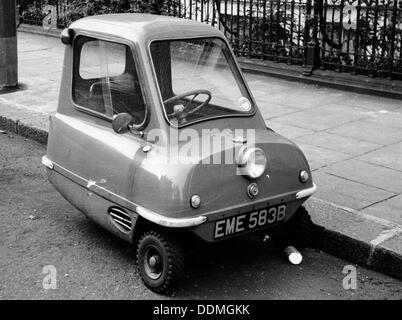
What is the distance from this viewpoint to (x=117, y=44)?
486 cm

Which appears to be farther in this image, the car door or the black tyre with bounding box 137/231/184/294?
the car door

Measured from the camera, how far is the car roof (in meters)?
4.73

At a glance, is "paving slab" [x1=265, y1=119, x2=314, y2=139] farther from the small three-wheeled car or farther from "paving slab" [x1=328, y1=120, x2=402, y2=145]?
the small three-wheeled car

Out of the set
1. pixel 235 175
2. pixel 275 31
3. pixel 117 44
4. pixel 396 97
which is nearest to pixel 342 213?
pixel 235 175

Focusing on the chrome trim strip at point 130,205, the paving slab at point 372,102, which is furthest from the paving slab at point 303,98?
the chrome trim strip at point 130,205

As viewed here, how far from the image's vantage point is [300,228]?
4934 millimetres

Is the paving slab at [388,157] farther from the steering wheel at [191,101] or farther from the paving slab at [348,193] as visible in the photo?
the steering wheel at [191,101]

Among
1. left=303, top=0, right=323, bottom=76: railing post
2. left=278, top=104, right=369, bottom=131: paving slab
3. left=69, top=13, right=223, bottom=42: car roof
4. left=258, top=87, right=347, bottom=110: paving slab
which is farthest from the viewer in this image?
left=303, top=0, right=323, bottom=76: railing post

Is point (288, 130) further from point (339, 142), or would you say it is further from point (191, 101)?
point (191, 101)

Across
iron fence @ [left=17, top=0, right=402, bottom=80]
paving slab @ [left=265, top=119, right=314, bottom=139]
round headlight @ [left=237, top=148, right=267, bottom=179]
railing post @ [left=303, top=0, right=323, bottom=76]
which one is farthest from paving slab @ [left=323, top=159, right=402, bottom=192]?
railing post @ [left=303, top=0, right=323, bottom=76]

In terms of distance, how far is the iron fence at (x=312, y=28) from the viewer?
980 centimetres
